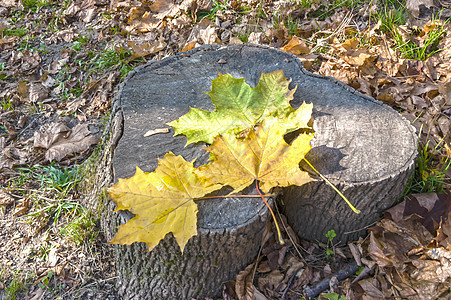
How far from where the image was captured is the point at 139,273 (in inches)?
69.4

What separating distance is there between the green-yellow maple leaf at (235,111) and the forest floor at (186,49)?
2.35ft

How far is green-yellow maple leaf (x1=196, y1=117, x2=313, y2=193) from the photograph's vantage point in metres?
1.48

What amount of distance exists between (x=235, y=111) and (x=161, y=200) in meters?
0.59

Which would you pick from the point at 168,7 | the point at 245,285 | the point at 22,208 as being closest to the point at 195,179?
the point at 245,285

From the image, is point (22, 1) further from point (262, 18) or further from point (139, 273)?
point (139, 273)

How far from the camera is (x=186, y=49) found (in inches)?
119

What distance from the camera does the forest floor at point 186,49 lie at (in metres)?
1.84

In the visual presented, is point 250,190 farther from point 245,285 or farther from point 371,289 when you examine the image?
point 371,289

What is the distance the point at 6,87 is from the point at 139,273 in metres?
2.57

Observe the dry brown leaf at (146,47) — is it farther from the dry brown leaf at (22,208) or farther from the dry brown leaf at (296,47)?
the dry brown leaf at (22,208)

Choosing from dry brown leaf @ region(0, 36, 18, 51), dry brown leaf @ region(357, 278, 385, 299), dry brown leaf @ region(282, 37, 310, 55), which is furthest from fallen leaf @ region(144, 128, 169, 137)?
dry brown leaf @ region(0, 36, 18, 51)

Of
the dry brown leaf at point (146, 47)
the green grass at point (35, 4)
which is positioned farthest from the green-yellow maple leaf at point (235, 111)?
the green grass at point (35, 4)

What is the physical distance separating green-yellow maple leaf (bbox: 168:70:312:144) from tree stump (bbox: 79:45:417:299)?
0.10 m

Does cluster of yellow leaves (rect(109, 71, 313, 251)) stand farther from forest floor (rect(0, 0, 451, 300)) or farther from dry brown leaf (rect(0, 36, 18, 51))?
A: dry brown leaf (rect(0, 36, 18, 51))
